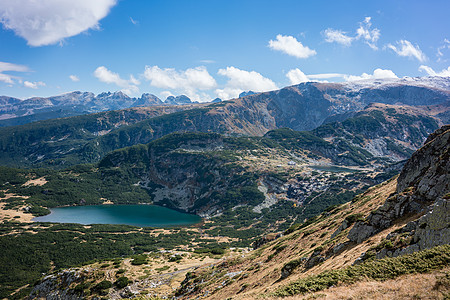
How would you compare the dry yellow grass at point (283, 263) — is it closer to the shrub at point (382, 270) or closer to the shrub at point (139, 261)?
the shrub at point (382, 270)

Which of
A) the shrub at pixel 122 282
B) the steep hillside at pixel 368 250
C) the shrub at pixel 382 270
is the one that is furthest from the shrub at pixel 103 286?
the shrub at pixel 382 270

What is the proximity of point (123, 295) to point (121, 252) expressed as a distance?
98.2 metres

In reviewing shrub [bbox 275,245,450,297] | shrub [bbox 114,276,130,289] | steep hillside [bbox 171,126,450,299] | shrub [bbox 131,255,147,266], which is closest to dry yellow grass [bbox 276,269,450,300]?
steep hillside [bbox 171,126,450,299]

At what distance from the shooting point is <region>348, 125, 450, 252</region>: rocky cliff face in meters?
21.2

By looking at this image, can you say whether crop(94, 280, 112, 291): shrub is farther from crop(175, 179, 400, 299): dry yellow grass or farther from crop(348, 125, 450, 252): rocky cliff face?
crop(348, 125, 450, 252): rocky cliff face

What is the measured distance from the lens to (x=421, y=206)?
1166 inches

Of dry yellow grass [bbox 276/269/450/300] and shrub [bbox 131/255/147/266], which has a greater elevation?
dry yellow grass [bbox 276/269/450/300]

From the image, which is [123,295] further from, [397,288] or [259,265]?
[397,288]

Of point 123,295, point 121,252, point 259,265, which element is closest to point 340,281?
point 259,265

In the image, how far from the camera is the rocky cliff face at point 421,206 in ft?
69.6

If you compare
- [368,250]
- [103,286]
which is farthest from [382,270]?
[103,286]

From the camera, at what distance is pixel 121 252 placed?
141 metres

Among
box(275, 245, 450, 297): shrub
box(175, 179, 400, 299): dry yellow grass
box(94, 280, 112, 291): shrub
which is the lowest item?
box(94, 280, 112, 291): shrub

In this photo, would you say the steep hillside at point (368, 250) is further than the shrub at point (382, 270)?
Yes
